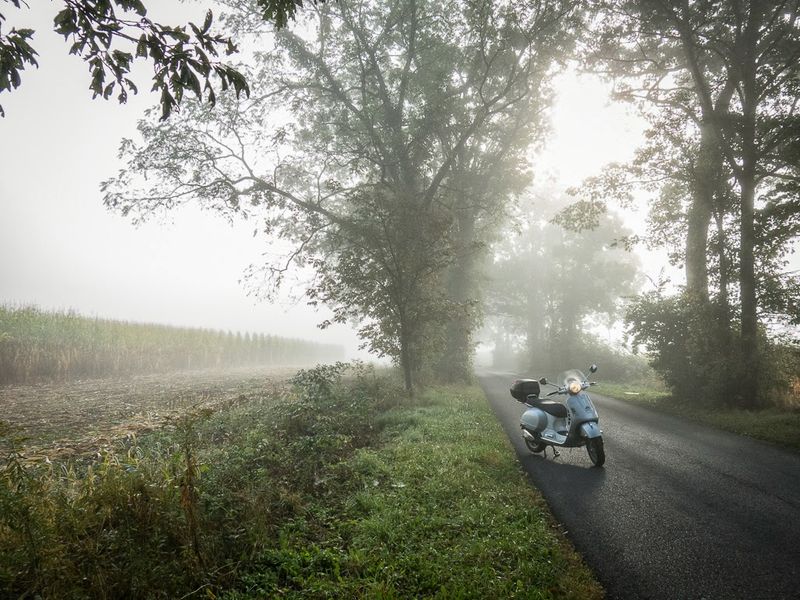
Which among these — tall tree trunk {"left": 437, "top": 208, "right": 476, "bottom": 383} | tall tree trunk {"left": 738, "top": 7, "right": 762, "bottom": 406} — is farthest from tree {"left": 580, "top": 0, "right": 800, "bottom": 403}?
tall tree trunk {"left": 437, "top": 208, "right": 476, "bottom": 383}

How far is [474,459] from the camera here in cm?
646

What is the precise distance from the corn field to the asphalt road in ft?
55.4

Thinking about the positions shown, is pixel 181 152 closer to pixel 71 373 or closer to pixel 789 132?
pixel 71 373

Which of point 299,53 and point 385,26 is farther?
point 299,53

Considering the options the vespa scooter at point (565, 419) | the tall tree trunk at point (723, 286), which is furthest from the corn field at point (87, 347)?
the tall tree trunk at point (723, 286)

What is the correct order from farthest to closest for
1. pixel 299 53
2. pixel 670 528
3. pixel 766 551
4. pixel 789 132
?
pixel 299 53, pixel 789 132, pixel 670 528, pixel 766 551

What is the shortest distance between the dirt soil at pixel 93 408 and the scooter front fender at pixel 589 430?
581cm

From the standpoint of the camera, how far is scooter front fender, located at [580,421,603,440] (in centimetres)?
654

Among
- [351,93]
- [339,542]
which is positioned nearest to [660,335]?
[339,542]

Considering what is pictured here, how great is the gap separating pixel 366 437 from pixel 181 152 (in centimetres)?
1294

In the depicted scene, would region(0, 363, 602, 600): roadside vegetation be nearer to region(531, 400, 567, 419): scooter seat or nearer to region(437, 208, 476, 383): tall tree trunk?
region(531, 400, 567, 419): scooter seat

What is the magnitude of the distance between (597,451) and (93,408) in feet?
36.3

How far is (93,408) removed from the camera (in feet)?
32.0

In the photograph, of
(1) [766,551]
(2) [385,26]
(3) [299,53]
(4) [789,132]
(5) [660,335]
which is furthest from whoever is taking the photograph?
(3) [299,53]
